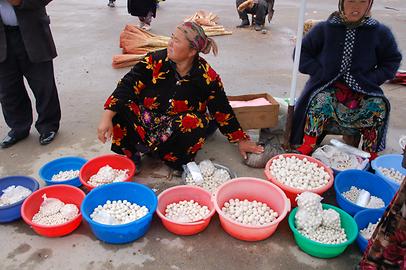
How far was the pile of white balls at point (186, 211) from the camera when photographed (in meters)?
2.03

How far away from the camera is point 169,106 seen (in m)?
2.34

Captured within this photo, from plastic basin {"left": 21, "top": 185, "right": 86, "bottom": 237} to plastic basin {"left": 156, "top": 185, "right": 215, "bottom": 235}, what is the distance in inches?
17.6

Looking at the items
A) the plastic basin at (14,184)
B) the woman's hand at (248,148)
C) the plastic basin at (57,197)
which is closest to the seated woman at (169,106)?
the woman's hand at (248,148)

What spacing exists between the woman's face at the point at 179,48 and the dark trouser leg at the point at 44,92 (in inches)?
A: 41.5

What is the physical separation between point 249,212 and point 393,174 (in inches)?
40.4

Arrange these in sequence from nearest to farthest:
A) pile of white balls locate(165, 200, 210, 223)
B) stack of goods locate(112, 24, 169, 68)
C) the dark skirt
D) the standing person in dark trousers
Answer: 1. pile of white balls locate(165, 200, 210, 223)
2. the standing person in dark trousers
3. stack of goods locate(112, 24, 169, 68)
4. the dark skirt

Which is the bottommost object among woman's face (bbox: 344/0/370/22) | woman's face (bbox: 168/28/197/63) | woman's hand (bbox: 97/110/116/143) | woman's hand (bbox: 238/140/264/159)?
woman's hand (bbox: 238/140/264/159)

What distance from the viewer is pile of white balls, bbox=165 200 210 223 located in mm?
2025

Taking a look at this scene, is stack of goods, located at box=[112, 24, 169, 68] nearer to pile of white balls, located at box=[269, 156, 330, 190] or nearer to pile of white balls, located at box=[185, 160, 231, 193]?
pile of white balls, located at box=[185, 160, 231, 193]

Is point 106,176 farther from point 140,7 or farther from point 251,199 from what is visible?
point 140,7

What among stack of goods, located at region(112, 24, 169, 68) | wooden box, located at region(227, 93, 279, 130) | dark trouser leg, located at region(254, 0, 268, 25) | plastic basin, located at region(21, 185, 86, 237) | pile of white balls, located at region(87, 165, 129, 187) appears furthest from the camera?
dark trouser leg, located at region(254, 0, 268, 25)

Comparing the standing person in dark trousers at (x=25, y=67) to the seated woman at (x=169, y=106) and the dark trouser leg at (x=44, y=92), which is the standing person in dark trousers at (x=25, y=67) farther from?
the seated woman at (x=169, y=106)

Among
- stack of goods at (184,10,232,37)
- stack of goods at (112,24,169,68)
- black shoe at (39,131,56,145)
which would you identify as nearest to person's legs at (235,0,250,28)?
stack of goods at (184,10,232,37)

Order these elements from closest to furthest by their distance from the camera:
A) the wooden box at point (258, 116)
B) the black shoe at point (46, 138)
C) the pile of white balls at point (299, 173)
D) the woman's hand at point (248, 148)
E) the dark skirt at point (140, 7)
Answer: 1. the pile of white balls at point (299, 173)
2. the woman's hand at point (248, 148)
3. the wooden box at point (258, 116)
4. the black shoe at point (46, 138)
5. the dark skirt at point (140, 7)
